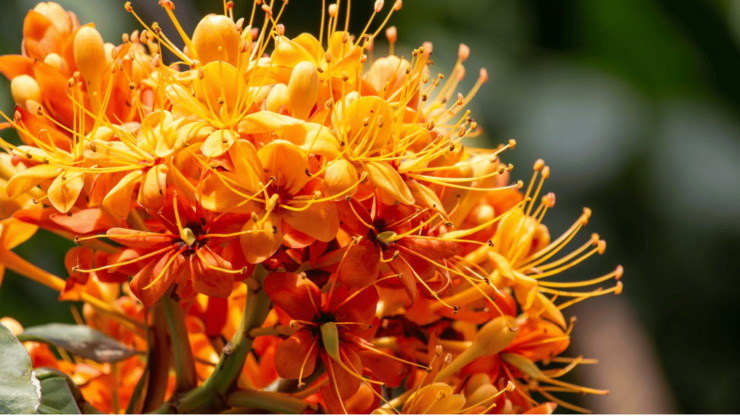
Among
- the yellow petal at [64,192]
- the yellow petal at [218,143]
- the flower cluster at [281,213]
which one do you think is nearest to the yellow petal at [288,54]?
the flower cluster at [281,213]

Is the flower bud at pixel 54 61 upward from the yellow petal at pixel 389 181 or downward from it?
downward

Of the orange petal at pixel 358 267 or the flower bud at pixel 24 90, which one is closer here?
the orange petal at pixel 358 267

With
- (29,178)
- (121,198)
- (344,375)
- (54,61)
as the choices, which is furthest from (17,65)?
(344,375)

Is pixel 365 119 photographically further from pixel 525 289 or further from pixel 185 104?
pixel 525 289

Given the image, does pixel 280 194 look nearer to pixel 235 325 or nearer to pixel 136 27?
pixel 235 325

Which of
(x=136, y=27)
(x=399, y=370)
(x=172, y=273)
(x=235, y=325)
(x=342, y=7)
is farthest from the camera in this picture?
(x=342, y=7)

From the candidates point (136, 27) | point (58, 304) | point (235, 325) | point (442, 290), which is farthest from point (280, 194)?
point (136, 27)

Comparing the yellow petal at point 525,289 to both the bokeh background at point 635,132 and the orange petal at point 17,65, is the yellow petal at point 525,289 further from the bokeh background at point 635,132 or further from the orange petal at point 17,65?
the bokeh background at point 635,132
